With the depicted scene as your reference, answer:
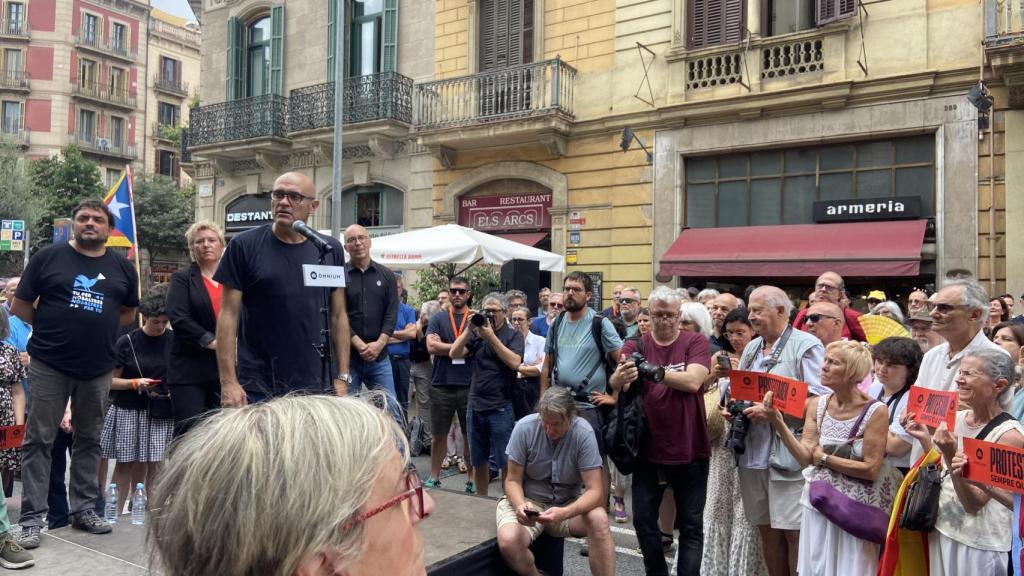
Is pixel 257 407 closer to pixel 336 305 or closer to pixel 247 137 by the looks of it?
pixel 336 305

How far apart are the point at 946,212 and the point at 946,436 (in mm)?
10342

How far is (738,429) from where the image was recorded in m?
4.70

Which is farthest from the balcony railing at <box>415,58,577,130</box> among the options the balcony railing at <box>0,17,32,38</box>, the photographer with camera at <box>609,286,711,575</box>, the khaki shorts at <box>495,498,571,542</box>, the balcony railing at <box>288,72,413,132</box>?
the balcony railing at <box>0,17,32,38</box>

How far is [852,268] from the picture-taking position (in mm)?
12539

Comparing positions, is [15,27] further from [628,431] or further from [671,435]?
[671,435]

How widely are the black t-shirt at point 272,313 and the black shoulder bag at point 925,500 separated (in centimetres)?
313

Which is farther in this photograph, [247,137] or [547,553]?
[247,137]

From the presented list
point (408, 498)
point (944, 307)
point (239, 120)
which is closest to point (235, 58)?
point (239, 120)

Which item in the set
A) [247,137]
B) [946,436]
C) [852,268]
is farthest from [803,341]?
[247,137]

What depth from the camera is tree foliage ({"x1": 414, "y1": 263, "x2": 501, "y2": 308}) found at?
15.6 metres

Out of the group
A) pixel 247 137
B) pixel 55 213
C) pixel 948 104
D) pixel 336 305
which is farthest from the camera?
pixel 55 213

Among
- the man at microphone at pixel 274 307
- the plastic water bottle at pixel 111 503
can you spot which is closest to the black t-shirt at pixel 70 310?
the man at microphone at pixel 274 307

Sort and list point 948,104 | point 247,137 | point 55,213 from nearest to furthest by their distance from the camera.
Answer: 1. point 948,104
2. point 247,137
3. point 55,213

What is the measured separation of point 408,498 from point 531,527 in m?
3.54
